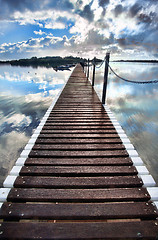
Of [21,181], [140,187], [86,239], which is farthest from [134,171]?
[21,181]

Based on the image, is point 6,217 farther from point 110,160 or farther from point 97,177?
point 110,160

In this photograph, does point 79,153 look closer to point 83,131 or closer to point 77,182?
point 77,182

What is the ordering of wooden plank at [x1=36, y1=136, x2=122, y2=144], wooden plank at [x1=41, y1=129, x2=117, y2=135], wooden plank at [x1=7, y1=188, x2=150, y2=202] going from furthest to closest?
1. wooden plank at [x1=41, y1=129, x2=117, y2=135]
2. wooden plank at [x1=36, y1=136, x2=122, y2=144]
3. wooden plank at [x1=7, y1=188, x2=150, y2=202]

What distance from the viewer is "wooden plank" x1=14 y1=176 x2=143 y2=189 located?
2111 millimetres

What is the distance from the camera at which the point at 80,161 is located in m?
2.63

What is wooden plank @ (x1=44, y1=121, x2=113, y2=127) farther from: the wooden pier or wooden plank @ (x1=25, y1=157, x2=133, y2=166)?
wooden plank @ (x1=25, y1=157, x2=133, y2=166)

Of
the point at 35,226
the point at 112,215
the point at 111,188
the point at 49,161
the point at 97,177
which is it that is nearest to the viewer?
the point at 35,226

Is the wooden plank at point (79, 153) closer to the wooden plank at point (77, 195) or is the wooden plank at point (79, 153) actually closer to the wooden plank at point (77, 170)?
the wooden plank at point (77, 170)

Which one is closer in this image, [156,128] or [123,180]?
[123,180]

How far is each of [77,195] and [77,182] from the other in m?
0.23

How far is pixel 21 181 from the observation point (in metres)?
2.17

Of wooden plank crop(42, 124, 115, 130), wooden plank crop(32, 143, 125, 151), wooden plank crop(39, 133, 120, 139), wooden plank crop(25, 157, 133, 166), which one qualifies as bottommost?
wooden plank crop(25, 157, 133, 166)

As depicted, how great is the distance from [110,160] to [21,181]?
1.77m

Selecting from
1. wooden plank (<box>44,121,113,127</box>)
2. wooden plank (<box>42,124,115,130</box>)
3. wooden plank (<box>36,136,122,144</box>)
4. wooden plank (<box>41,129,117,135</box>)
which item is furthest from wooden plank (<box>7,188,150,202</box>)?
wooden plank (<box>44,121,113,127</box>)
